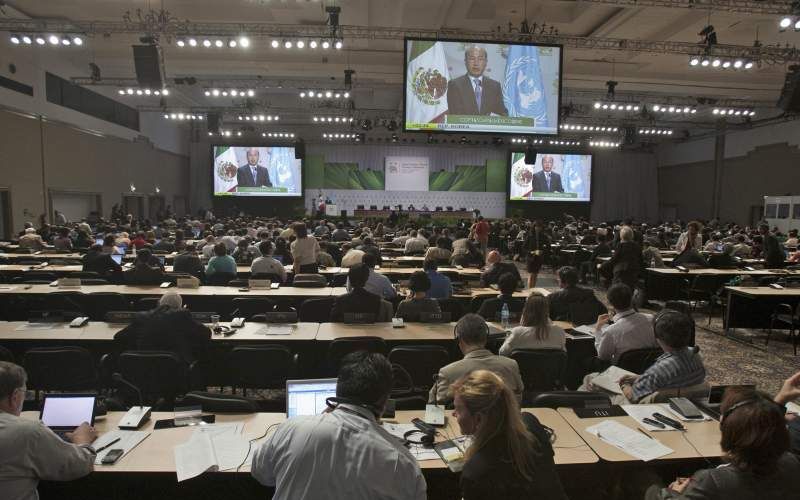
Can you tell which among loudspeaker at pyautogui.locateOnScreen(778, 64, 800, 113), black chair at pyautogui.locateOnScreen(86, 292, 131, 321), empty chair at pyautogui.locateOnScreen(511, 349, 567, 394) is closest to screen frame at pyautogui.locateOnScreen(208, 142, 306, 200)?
black chair at pyautogui.locateOnScreen(86, 292, 131, 321)

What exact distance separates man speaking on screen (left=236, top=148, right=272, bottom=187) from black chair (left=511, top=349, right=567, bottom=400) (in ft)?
74.8

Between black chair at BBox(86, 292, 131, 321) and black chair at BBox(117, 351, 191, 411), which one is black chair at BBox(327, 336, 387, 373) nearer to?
black chair at BBox(117, 351, 191, 411)

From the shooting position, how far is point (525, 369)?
3.97 m

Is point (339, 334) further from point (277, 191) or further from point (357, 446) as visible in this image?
point (277, 191)

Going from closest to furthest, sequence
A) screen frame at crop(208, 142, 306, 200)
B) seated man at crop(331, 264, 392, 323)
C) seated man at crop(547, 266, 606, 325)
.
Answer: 1. seated man at crop(331, 264, 392, 323)
2. seated man at crop(547, 266, 606, 325)
3. screen frame at crop(208, 142, 306, 200)

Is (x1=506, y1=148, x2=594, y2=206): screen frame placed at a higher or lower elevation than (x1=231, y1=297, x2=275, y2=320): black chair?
higher

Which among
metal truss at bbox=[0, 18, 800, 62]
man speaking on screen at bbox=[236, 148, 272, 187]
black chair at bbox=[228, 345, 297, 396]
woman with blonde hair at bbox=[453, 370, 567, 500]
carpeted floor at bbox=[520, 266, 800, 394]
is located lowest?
carpeted floor at bbox=[520, 266, 800, 394]

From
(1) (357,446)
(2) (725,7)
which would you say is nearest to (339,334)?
(1) (357,446)

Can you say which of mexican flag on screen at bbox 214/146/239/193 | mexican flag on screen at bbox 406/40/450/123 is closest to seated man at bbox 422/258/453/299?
mexican flag on screen at bbox 406/40/450/123

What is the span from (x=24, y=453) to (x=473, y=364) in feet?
7.58

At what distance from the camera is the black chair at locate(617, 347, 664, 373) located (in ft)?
13.8

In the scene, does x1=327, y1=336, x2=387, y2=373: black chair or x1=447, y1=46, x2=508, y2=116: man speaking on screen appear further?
x1=447, y1=46, x2=508, y2=116: man speaking on screen

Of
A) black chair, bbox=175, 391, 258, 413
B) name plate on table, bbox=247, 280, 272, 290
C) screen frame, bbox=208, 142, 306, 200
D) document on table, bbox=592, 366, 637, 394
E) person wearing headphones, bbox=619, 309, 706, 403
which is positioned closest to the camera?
black chair, bbox=175, 391, 258, 413

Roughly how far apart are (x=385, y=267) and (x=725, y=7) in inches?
308
